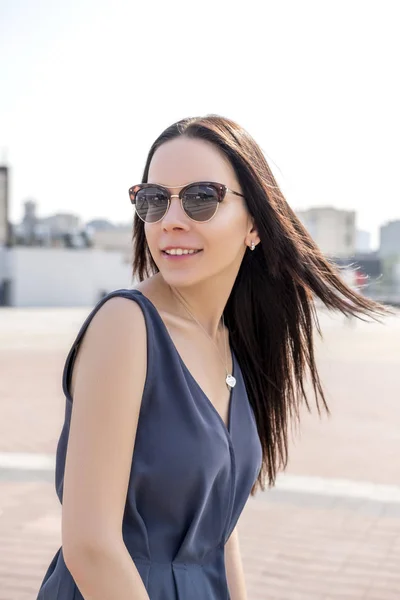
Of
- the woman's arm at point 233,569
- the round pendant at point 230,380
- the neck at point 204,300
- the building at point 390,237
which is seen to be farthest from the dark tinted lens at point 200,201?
the building at point 390,237

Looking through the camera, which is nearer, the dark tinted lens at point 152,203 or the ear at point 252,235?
the dark tinted lens at point 152,203

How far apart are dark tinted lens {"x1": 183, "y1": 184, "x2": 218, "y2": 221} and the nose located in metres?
0.02

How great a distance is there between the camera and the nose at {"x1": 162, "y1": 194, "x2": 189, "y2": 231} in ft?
4.95

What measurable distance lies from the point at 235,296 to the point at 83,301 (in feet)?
131

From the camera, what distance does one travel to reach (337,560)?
4.03 metres

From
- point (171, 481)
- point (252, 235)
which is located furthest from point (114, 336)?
point (252, 235)

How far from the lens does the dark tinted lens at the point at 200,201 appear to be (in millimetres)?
1484

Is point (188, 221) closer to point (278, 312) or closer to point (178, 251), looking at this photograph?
point (178, 251)

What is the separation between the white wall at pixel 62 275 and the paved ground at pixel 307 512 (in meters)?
29.9

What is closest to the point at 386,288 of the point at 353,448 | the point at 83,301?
the point at 83,301

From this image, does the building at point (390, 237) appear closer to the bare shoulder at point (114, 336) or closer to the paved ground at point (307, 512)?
the paved ground at point (307, 512)

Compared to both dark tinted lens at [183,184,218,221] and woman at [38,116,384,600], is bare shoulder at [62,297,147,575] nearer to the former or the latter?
woman at [38,116,384,600]

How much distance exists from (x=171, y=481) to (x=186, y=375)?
20cm

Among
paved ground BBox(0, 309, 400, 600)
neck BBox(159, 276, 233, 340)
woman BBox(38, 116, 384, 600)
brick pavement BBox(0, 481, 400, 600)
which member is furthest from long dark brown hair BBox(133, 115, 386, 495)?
brick pavement BBox(0, 481, 400, 600)
